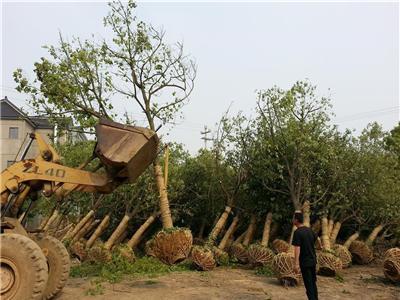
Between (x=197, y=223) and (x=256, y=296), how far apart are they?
32.3 feet

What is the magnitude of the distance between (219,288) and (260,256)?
11.5 ft

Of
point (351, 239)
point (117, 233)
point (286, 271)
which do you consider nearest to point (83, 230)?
point (117, 233)

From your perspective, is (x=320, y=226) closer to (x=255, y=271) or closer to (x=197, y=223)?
(x=255, y=271)

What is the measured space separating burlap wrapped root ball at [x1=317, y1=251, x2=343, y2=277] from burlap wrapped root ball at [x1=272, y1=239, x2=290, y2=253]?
2348 millimetres

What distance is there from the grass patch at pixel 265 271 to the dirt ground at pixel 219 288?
0.77ft

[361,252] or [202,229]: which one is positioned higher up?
[202,229]

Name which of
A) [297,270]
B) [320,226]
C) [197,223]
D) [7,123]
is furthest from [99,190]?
[7,123]

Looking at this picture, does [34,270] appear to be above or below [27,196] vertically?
below

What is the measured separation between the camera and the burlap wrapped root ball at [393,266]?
11672 mm

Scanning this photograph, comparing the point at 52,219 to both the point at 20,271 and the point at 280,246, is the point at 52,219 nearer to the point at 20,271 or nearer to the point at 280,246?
the point at 280,246

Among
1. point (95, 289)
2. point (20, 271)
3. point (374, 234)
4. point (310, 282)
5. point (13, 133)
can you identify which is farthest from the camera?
point (13, 133)

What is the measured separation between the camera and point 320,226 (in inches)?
630

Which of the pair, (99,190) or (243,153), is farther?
(243,153)

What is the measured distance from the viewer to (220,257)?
14.2 m
